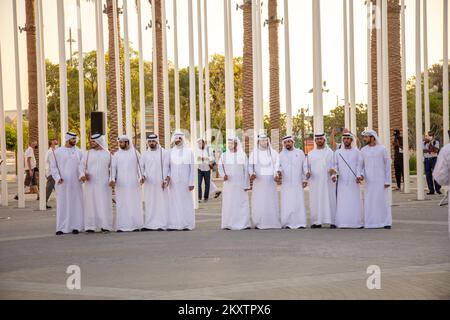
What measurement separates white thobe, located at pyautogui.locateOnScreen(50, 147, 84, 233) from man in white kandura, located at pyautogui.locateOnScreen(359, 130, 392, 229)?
5.81 metres

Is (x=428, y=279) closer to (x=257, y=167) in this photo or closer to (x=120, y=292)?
(x=120, y=292)

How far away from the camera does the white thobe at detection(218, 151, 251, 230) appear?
58.7ft

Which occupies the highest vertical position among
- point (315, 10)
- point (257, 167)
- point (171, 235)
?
point (315, 10)

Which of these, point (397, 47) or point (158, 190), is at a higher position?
point (397, 47)

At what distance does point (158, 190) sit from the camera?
1819cm

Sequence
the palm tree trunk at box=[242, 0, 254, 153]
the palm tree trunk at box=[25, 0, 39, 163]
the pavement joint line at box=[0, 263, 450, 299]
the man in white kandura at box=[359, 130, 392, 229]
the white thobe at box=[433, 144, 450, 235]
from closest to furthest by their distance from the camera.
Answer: the pavement joint line at box=[0, 263, 450, 299]
the white thobe at box=[433, 144, 450, 235]
the man in white kandura at box=[359, 130, 392, 229]
the palm tree trunk at box=[242, 0, 254, 153]
the palm tree trunk at box=[25, 0, 39, 163]

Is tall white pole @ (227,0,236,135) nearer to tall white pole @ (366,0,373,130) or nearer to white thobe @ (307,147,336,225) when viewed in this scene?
tall white pole @ (366,0,373,130)

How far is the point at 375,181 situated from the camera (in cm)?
1773

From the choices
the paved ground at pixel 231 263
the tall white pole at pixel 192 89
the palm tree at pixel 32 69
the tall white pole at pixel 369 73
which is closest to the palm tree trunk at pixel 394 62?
the tall white pole at pixel 369 73

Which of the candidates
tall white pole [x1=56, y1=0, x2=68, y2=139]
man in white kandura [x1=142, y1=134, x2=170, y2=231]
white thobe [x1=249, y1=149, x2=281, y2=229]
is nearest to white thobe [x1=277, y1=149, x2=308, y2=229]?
white thobe [x1=249, y1=149, x2=281, y2=229]

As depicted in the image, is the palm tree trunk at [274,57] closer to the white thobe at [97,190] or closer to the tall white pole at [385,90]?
the tall white pole at [385,90]

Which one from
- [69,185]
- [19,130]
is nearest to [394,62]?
[19,130]

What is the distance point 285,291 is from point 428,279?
186 centimetres
